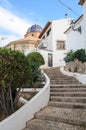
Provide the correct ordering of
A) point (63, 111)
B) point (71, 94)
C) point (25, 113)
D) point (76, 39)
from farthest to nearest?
point (76, 39), point (71, 94), point (63, 111), point (25, 113)

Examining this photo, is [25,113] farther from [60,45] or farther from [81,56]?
[60,45]

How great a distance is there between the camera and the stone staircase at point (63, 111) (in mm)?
6949

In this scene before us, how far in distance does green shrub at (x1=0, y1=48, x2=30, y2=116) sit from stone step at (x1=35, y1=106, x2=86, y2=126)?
1042 mm

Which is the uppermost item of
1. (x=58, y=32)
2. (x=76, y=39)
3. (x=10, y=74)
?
(x=58, y=32)

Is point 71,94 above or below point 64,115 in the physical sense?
above

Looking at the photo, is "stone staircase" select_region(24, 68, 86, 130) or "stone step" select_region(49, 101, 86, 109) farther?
"stone step" select_region(49, 101, 86, 109)

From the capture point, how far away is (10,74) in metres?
6.80

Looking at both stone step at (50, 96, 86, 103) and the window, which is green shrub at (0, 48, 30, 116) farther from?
the window

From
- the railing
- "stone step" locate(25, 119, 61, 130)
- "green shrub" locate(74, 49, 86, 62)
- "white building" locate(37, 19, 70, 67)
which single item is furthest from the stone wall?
"white building" locate(37, 19, 70, 67)

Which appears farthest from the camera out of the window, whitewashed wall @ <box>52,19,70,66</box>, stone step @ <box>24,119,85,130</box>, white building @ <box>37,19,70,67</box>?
the window

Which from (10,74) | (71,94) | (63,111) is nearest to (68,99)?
(71,94)

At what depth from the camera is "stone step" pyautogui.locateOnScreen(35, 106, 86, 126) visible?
6.99m

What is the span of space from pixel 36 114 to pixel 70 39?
47.9 ft

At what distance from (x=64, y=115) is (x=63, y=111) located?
18.5 inches
